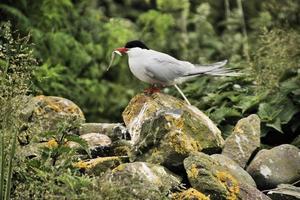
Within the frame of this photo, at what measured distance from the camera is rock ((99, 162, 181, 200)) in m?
4.59

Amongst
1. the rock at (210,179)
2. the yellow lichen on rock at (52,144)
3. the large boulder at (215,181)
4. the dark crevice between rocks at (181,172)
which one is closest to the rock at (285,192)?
the large boulder at (215,181)

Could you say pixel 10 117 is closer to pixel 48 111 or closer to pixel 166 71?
pixel 48 111

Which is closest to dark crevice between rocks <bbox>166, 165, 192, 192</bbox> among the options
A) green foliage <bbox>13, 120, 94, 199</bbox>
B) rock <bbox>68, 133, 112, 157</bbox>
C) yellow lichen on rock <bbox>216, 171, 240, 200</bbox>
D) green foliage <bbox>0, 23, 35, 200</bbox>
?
yellow lichen on rock <bbox>216, 171, 240, 200</bbox>

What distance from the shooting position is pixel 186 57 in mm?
9898

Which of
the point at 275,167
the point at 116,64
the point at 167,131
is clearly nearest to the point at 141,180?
the point at 167,131

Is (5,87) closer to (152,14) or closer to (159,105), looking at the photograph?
(159,105)

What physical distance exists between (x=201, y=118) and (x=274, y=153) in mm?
627

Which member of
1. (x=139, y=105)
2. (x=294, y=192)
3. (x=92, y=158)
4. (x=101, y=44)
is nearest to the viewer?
(x=294, y=192)

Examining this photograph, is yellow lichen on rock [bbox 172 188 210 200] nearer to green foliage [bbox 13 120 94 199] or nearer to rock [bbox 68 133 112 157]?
green foliage [bbox 13 120 94 199]


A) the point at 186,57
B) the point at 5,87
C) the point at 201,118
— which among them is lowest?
the point at 186,57

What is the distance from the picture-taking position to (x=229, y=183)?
16.8ft

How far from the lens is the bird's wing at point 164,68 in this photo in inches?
238

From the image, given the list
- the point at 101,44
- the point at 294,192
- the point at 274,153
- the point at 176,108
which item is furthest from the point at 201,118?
the point at 101,44

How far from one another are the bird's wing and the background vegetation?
82 cm
